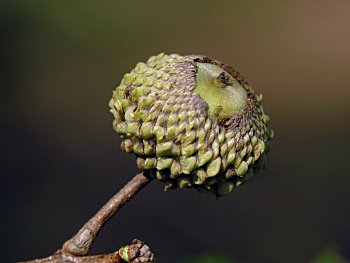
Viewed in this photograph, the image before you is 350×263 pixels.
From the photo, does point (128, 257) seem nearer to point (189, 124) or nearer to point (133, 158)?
point (189, 124)

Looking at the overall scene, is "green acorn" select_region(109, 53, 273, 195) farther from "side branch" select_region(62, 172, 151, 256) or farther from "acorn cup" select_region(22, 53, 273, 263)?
"side branch" select_region(62, 172, 151, 256)

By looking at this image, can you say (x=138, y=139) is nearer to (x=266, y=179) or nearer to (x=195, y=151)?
(x=195, y=151)

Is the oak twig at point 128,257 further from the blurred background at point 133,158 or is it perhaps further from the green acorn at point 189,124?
the blurred background at point 133,158

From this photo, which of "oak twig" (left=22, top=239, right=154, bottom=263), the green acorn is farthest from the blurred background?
"oak twig" (left=22, top=239, right=154, bottom=263)

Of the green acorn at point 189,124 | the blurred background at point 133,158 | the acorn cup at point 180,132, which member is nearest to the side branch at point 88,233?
the acorn cup at point 180,132

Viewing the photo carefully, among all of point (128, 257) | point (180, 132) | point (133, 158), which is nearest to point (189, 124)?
point (180, 132)

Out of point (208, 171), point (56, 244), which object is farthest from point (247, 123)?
point (56, 244)
